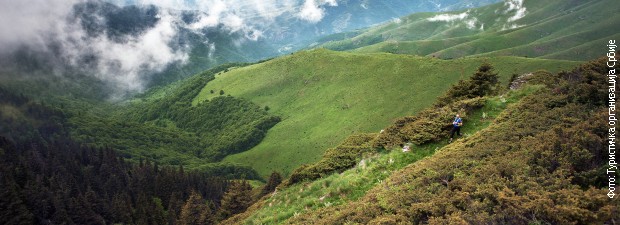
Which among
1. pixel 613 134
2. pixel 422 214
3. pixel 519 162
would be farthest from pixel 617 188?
pixel 422 214

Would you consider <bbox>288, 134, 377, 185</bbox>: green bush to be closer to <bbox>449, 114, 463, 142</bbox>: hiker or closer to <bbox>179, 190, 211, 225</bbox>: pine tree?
<bbox>449, 114, 463, 142</bbox>: hiker

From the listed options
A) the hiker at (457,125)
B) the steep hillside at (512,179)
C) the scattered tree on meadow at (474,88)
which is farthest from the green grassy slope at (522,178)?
the scattered tree on meadow at (474,88)

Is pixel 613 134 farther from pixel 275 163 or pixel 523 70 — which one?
pixel 275 163

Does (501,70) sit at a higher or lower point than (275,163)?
higher

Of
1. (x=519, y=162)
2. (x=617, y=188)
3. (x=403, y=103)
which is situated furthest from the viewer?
(x=403, y=103)

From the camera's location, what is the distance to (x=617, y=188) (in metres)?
12.6

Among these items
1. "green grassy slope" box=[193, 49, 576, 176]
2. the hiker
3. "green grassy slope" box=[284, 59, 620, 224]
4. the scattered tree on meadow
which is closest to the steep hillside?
"green grassy slope" box=[284, 59, 620, 224]

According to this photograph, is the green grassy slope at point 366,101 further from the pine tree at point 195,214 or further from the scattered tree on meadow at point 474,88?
the scattered tree on meadow at point 474,88

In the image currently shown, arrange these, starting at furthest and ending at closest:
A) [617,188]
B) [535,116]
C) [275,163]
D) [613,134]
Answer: [275,163] < [535,116] < [613,134] < [617,188]

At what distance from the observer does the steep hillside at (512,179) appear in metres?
12.9

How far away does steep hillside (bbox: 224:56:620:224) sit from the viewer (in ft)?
42.2

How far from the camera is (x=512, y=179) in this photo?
51.8ft

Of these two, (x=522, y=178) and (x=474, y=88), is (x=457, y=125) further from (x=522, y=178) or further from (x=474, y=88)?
(x=474, y=88)

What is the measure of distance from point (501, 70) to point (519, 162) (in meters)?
145
